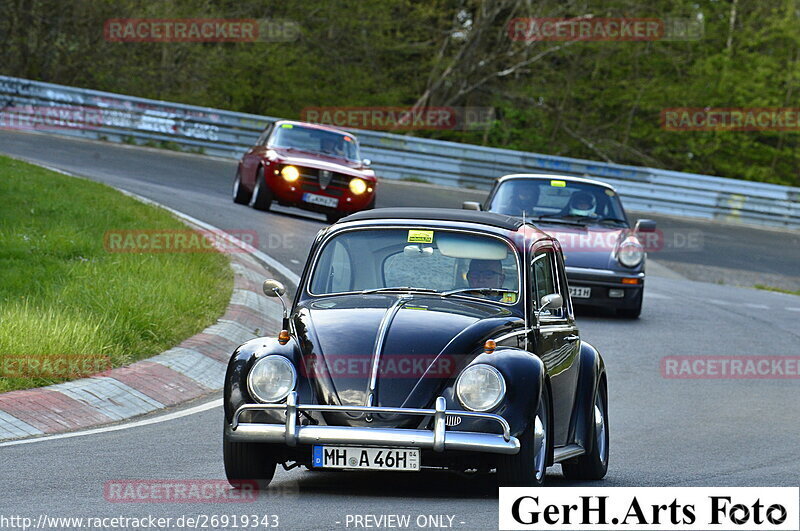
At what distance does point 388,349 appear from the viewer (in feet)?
22.6

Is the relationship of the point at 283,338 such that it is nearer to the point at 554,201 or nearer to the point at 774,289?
the point at 554,201

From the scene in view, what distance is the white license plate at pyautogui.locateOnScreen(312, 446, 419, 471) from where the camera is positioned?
21.1 ft

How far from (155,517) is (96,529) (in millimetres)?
347

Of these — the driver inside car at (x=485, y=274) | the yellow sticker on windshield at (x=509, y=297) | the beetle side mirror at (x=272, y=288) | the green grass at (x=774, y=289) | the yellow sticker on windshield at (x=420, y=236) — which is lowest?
the green grass at (x=774, y=289)

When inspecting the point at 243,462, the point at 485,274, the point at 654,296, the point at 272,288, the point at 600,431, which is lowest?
the point at 654,296

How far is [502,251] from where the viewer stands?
8.00 metres

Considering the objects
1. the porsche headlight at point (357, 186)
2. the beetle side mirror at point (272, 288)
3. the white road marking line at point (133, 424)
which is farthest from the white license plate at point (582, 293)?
the beetle side mirror at point (272, 288)

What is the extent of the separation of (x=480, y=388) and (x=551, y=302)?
1.07m

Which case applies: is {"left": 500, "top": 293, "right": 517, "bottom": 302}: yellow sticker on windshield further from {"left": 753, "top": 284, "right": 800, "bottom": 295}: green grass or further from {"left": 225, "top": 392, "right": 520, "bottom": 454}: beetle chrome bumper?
{"left": 753, "top": 284, "right": 800, "bottom": 295}: green grass

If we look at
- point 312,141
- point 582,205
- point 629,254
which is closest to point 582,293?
point 629,254

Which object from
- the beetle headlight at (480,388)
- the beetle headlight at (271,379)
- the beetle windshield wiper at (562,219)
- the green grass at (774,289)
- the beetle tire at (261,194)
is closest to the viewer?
the beetle headlight at (480,388)

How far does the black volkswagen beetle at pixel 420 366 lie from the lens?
6.55 metres

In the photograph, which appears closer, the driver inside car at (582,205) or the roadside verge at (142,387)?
the roadside verge at (142,387)

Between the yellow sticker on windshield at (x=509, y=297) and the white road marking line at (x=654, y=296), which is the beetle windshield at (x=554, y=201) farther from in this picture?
the yellow sticker on windshield at (x=509, y=297)
